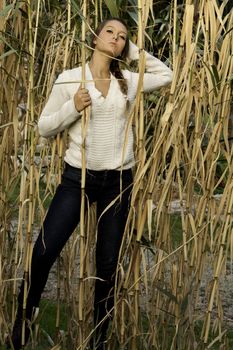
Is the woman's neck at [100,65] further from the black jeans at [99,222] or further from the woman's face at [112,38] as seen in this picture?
the black jeans at [99,222]

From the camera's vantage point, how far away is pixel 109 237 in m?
3.65

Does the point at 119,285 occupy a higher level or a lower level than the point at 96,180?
lower

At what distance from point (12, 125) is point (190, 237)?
956 mm

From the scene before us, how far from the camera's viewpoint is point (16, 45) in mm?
4094

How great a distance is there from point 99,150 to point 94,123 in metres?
0.10

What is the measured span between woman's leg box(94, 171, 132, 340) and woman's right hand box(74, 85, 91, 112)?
284 millimetres

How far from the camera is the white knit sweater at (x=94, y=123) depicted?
3.56m

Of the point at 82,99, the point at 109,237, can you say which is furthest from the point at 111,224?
the point at 82,99

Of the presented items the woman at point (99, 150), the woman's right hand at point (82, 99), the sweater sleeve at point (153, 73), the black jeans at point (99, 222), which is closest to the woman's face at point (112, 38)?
the woman at point (99, 150)

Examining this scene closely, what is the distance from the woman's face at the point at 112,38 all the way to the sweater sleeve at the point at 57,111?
0.17 meters

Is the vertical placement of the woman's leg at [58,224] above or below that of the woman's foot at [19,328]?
above

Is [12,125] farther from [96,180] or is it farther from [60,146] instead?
[96,180]

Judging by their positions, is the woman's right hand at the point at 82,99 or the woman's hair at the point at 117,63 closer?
the woman's right hand at the point at 82,99

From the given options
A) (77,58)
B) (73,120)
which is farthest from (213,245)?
(77,58)
